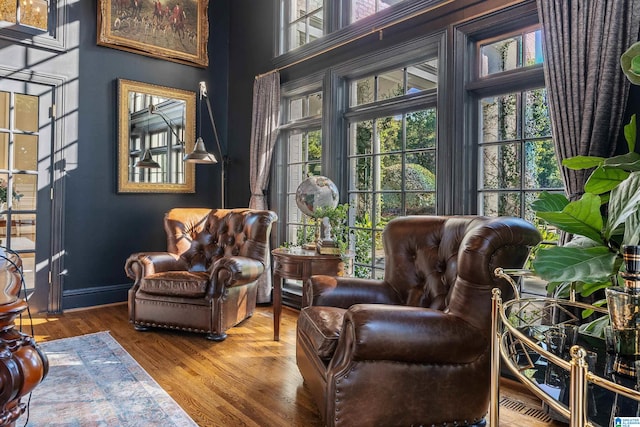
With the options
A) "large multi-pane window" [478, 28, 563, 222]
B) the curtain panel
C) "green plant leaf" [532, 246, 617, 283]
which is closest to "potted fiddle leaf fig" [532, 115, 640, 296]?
"green plant leaf" [532, 246, 617, 283]

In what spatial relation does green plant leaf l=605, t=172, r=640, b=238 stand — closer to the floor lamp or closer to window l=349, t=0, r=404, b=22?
window l=349, t=0, r=404, b=22

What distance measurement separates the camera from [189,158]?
13.7 ft

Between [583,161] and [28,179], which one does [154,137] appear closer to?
[28,179]

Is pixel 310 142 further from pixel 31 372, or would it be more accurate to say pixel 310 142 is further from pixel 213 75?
pixel 31 372

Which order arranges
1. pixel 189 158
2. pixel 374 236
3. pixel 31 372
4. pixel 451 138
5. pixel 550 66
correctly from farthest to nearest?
pixel 189 158 < pixel 374 236 < pixel 451 138 < pixel 550 66 < pixel 31 372

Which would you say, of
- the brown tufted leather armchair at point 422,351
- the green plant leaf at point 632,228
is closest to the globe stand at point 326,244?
the brown tufted leather armchair at point 422,351

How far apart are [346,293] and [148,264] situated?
6.54ft

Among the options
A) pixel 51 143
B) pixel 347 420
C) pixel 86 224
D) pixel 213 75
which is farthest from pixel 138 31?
pixel 347 420

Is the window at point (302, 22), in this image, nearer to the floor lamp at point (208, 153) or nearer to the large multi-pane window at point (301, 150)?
the large multi-pane window at point (301, 150)

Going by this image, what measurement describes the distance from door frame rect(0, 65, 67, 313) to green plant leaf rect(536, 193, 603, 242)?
4.45m

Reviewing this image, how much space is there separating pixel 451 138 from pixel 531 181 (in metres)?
0.61

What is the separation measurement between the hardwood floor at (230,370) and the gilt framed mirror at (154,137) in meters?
1.58

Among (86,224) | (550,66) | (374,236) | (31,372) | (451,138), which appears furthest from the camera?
(86,224)

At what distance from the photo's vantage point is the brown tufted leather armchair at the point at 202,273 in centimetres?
347
